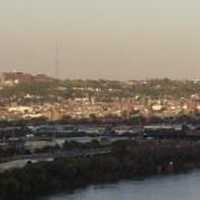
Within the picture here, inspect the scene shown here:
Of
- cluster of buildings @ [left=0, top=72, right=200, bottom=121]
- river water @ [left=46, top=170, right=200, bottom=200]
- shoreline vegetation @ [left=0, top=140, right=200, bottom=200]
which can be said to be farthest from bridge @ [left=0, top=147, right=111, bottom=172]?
cluster of buildings @ [left=0, top=72, right=200, bottom=121]

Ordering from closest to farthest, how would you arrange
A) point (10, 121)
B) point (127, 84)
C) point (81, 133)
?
point (81, 133) < point (10, 121) < point (127, 84)

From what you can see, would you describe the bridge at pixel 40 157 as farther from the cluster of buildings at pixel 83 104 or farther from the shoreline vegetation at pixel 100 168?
the cluster of buildings at pixel 83 104

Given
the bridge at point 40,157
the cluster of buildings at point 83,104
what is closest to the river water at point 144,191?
the bridge at point 40,157

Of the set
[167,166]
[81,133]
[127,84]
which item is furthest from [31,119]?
[167,166]

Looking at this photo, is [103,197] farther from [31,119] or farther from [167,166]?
[31,119]

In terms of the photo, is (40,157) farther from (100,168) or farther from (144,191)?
(144,191)

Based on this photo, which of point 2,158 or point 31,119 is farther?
point 31,119

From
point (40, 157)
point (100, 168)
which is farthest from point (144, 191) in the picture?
point (40, 157)
